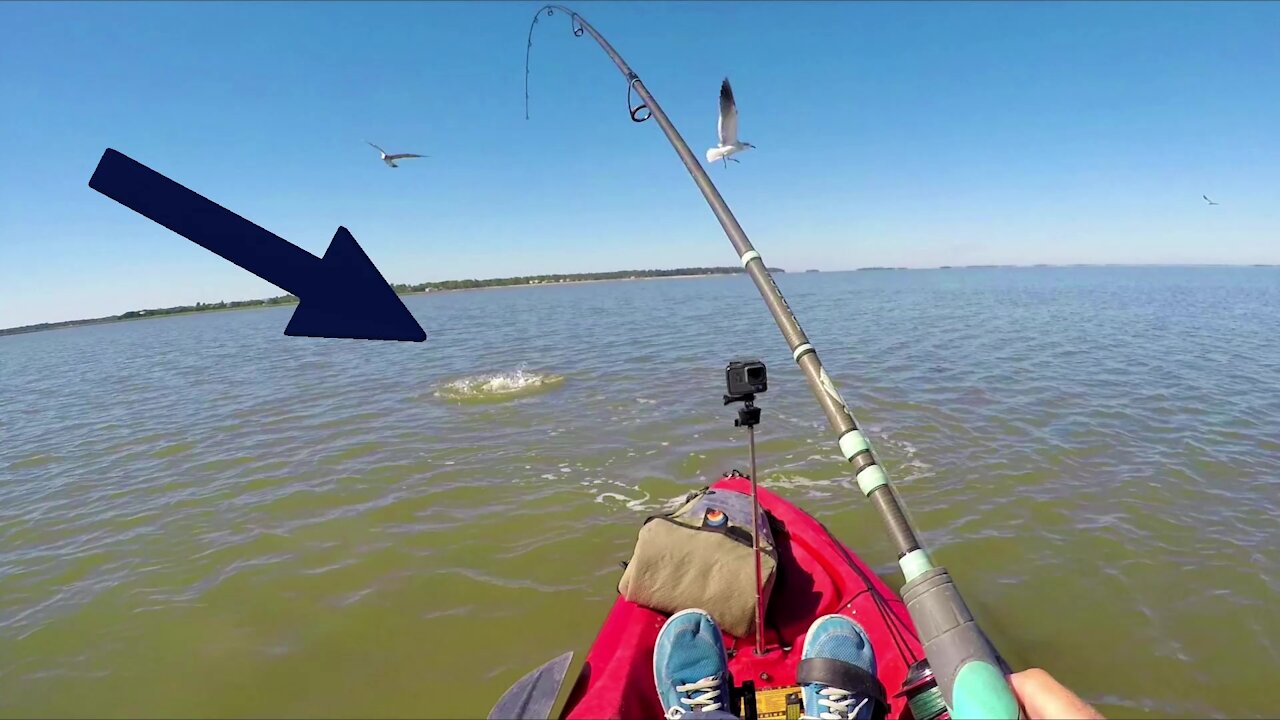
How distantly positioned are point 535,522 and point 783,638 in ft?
12.9

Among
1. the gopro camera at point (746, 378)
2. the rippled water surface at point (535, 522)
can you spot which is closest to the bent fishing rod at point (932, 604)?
the gopro camera at point (746, 378)

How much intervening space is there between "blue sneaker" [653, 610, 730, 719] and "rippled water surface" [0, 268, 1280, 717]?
6.23 ft

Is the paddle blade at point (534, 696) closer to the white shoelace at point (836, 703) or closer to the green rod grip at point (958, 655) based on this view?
the white shoelace at point (836, 703)

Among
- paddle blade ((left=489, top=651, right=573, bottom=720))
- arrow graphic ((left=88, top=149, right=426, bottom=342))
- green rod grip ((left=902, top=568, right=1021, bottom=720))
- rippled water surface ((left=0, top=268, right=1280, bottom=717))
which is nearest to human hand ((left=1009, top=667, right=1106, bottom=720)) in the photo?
green rod grip ((left=902, top=568, right=1021, bottom=720))

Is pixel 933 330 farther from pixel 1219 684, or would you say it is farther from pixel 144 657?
pixel 144 657

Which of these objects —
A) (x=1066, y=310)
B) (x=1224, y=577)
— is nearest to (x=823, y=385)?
(x=1224, y=577)

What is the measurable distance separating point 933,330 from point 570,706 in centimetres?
2505

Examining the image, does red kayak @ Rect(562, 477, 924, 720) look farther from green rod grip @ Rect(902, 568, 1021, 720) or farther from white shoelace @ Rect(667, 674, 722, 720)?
green rod grip @ Rect(902, 568, 1021, 720)

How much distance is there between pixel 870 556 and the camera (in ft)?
19.7

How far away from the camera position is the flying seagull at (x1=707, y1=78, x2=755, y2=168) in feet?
14.5

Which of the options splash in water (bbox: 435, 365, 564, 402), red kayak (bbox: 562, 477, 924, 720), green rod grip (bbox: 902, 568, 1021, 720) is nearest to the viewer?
green rod grip (bbox: 902, 568, 1021, 720)

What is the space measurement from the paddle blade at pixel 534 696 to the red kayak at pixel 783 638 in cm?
17

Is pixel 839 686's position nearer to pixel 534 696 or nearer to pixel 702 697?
pixel 702 697

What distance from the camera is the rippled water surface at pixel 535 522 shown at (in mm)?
4648
